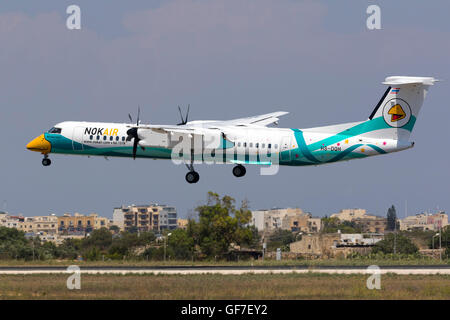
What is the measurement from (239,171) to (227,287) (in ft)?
50.0

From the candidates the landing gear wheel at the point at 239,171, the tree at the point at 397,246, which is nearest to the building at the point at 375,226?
the tree at the point at 397,246

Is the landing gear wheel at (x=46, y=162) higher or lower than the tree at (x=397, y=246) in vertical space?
higher

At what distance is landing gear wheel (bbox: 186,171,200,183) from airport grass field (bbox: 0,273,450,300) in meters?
10.2

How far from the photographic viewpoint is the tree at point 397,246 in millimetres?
77562

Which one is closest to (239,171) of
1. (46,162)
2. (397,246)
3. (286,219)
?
(46,162)

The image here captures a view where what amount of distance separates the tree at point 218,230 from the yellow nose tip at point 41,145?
21.3 meters

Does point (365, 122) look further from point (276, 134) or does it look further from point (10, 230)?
point (10, 230)

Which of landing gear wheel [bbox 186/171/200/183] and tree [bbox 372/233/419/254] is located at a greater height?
landing gear wheel [bbox 186/171/200/183]

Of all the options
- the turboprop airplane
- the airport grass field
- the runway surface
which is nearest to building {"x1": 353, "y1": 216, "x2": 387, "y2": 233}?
the runway surface

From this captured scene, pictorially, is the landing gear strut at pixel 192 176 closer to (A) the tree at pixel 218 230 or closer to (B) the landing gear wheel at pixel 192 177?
(B) the landing gear wheel at pixel 192 177

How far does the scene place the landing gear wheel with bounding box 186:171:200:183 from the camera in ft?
171

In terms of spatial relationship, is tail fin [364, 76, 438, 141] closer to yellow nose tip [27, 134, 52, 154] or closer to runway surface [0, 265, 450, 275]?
runway surface [0, 265, 450, 275]

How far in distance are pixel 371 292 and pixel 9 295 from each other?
16625 millimetres

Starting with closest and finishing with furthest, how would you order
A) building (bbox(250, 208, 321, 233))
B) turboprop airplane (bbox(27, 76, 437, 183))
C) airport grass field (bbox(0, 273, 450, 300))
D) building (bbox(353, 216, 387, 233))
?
1. airport grass field (bbox(0, 273, 450, 300))
2. turboprop airplane (bbox(27, 76, 437, 183))
3. building (bbox(353, 216, 387, 233))
4. building (bbox(250, 208, 321, 233))
